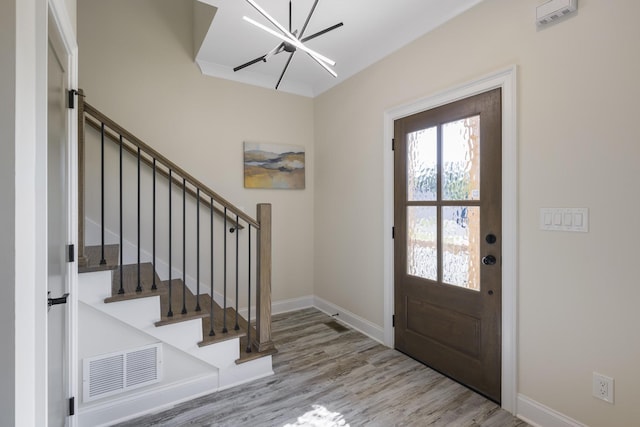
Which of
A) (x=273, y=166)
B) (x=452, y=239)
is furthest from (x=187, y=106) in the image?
(x=452, y=239)

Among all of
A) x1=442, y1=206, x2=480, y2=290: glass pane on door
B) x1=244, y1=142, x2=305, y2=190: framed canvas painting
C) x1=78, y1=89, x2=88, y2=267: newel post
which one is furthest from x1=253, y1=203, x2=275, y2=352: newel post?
x1=442, y1=206, x2=480, y2=290: glass pane on door

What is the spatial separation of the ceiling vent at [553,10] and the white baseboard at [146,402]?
10.1ft

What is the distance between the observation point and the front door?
1.28 metres

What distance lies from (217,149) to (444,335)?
9.22ft

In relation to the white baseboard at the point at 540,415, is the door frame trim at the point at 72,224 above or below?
above

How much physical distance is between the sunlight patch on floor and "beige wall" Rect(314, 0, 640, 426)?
Result: 117 cm

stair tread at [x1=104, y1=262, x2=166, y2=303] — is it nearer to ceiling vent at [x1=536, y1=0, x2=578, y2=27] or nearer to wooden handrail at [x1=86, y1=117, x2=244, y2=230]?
wooden handrail at [x1=86, y1=117, x2=244, y2=230]

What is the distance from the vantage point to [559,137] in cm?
171

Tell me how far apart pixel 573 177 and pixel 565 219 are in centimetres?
23

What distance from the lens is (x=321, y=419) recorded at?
1.90m

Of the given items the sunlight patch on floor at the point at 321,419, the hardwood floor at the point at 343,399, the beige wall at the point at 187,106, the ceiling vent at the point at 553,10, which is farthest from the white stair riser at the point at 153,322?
the ceiling vent at the point at 553,10

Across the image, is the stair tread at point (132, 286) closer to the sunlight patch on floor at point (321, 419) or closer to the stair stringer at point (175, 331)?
the stair stringer at point (175, 331)

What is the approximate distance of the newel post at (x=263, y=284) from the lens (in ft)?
7.71

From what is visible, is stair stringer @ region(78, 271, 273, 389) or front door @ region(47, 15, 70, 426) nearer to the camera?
front door @ region(47, 15, 70, 426)
